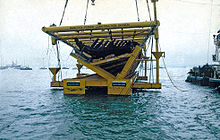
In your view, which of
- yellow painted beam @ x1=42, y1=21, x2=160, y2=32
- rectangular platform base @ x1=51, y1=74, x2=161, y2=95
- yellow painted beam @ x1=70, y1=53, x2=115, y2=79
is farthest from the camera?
yellow painted beam @ x1=70, y1=53, x2=115, y2=79

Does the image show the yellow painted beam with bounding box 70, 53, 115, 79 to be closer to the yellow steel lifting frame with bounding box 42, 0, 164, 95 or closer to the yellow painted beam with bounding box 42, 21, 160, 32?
the yellow steel lifting frame with bounding box 42, 0, 164, 95

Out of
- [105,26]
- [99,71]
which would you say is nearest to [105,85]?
[99,71]

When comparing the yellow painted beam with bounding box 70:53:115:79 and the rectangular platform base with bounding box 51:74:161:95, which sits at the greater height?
the yellow painted beam with bounding box 70:53:115:79

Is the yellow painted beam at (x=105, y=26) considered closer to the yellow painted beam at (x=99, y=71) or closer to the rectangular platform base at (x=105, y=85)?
the yellow painted beam at (x=99, y=71)

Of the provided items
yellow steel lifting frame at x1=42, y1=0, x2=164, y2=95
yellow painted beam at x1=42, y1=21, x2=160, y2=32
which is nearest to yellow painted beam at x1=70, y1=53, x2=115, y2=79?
yellow steel lifting frame at x1=42, y1=0, x2=164, y2=95

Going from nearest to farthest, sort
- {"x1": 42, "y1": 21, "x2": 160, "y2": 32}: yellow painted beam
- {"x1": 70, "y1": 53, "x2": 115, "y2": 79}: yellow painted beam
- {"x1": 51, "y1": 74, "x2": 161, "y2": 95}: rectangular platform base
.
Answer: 1. {"x1": 42, "y1": 21, "x2": 160, "y2": 32}: yellow painted beam
2. {"x1": 51, "y1": 74, "x2": 161, "y2": 95}: rectangular platform base
3. {"x1": 70, "y1": 53, "x2": 115, "y2": 79}: yellow painted beam

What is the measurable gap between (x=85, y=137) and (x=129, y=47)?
886 cm

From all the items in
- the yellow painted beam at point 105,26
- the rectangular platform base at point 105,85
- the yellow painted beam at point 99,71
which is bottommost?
the rectangular platform base at point 105,85

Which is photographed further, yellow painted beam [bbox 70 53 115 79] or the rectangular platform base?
yellow painted beam [bbox 70 53 115 79]

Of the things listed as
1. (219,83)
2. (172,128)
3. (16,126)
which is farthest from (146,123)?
(219,83)

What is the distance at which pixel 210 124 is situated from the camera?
5551 mm

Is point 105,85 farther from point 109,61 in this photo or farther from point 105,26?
point 105,26

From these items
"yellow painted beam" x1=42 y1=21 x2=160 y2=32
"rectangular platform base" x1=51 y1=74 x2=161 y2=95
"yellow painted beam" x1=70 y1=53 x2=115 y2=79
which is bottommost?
"rectangular platform base" x1=51 y1=74 x2=161 y2=95

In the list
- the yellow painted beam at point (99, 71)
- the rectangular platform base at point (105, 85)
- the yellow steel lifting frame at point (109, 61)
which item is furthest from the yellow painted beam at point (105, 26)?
the rectangular platform base at point (105, 85)
